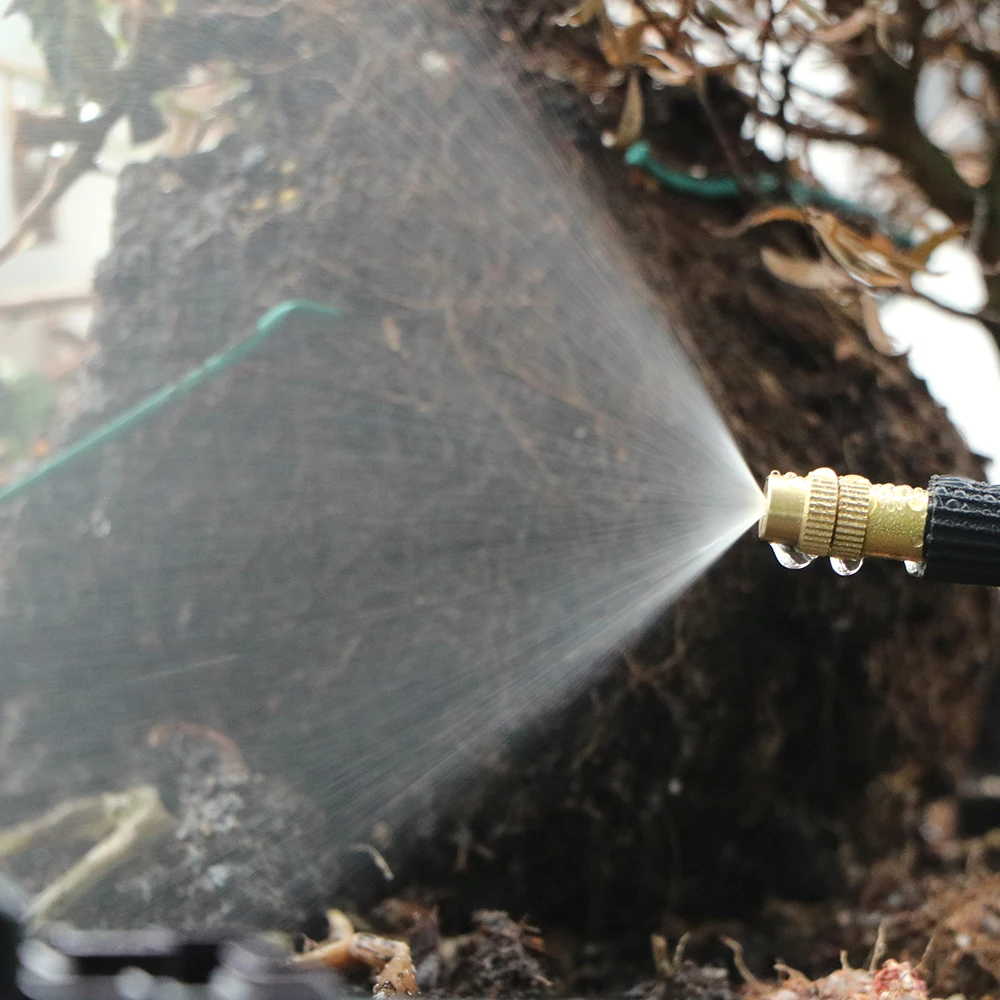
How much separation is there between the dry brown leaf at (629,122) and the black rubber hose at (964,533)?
0.62 m

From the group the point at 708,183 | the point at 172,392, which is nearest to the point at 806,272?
the point at 708,183

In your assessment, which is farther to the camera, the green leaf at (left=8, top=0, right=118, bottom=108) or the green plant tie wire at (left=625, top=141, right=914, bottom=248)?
the green plant tie wire at (left=625, top=141, right=914, bottom=248)

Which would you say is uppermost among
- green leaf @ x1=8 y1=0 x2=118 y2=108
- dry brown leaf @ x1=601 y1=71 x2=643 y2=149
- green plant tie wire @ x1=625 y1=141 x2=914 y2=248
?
green leaf @ x1=8 y1=0 x2=118 y2=108

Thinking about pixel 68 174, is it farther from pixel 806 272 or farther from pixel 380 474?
pixel 806 272

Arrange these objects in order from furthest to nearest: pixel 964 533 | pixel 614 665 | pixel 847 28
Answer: pixel 847 28 < pixel 614 665 < pixel 964 533

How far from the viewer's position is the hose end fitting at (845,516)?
0.72 metres

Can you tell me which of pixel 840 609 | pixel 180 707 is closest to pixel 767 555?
pixel 840 609

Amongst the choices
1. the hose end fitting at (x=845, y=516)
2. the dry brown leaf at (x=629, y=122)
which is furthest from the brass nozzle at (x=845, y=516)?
the dry brown leaf at (x=629, y=122)

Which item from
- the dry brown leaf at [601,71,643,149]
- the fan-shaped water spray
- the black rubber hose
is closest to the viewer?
the black rubber hose

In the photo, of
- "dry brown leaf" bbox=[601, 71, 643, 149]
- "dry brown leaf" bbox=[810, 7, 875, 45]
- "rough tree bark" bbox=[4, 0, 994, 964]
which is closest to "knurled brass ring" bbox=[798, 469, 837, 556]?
"rough tree bark" bbox=[4, 0, 994, 964]

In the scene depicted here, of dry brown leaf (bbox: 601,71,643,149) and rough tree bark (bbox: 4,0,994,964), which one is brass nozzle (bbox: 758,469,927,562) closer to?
rough tree bark (bbox: 4,0,994,964)

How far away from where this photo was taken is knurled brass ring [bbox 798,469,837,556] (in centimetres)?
71

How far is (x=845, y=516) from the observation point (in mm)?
714

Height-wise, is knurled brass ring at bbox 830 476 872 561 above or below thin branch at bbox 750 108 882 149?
below
